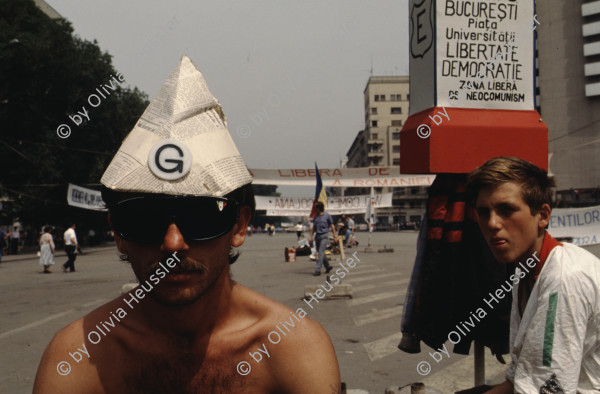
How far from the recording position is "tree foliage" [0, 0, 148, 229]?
2688 centimetres

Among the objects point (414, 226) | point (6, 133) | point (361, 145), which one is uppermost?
point (361, 145)

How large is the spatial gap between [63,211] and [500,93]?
1323 inches

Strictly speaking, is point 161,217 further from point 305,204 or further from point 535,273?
point 305,204

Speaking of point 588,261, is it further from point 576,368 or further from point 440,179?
point 440,179

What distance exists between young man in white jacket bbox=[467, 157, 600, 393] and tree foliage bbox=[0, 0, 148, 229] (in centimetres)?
2635

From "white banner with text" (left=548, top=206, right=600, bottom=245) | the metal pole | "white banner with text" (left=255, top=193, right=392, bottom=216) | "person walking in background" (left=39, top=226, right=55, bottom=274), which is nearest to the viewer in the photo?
the metal pole

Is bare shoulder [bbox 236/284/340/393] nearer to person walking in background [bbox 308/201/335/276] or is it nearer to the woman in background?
person walking in background [bbox 308/201/335/276]

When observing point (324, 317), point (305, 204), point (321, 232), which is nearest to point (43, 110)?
point (305, 204)

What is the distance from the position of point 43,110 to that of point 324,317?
1034 inches

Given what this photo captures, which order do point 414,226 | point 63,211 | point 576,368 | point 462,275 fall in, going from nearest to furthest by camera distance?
point 576,368
point 462,275
point 63,211
point 414,226

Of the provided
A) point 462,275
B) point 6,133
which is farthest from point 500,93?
point 6,133

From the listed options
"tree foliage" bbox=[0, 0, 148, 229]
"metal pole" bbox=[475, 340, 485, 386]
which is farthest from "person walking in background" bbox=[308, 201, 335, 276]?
"tree foliage" bbox=[0, 0, 148, 229]

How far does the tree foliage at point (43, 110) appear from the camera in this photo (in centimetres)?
2688

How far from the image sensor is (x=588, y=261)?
193cm
